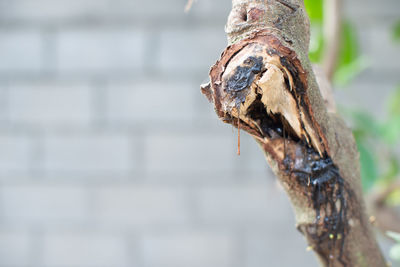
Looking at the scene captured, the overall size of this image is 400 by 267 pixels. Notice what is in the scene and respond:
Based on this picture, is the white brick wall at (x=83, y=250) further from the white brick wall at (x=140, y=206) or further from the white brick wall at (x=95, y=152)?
the white brick wall at (x=95, y=152)

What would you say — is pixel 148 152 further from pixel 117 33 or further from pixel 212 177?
pixel 117 33

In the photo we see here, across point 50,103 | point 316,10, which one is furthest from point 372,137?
point 50,103

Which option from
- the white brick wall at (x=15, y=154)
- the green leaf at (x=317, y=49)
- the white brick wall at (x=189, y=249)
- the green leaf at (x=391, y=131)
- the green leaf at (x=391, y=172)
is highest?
the green leaf at (x=317, y=49)

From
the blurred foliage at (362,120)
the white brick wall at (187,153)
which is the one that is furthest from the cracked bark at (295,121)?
the white brick wall at (187,153)

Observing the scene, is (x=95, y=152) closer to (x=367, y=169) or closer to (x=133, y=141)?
(x=133, y=141)

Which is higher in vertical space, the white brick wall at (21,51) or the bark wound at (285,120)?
the white brick wall at (21,51)

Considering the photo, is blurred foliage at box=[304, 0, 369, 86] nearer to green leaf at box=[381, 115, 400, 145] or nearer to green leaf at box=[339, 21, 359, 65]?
green leaf at box=[339, 21, 359, 65]

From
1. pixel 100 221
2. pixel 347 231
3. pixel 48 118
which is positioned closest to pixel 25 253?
pixel 100 221

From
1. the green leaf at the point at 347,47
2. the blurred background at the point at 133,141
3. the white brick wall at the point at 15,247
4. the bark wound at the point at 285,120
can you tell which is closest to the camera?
the bark wound at the point at 285,120
